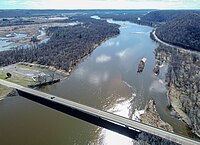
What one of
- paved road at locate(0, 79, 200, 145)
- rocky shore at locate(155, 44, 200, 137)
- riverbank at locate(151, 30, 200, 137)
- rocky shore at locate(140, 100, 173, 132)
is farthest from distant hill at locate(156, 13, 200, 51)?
paved road at locate(0, 79, 200, 145)

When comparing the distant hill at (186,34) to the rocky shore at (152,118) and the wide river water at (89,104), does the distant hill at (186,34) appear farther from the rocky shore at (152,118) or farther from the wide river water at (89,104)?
the rocky shore at (152,118)

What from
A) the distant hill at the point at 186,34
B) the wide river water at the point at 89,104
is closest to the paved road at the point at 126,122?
the wide river water at the point at 89,104

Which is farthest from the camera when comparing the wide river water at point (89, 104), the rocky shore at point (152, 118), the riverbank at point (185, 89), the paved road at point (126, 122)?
the riverbank at point (185, 89)

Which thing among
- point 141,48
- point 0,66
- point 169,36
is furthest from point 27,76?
point 169,36

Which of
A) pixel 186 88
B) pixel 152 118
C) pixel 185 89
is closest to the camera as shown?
pixel 152 118

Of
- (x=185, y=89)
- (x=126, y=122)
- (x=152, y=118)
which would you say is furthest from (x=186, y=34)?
(x=126, y=122)

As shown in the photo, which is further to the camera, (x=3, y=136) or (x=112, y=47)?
(x=112, y=47)

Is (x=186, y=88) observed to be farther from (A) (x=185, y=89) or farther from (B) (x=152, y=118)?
(B) (x=152, y=118)

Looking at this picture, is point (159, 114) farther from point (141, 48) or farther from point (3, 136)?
point (141, 48)
